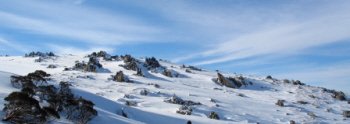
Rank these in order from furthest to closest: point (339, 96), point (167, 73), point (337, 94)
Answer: point (337, 94), point (339, 96), point (167, 73)

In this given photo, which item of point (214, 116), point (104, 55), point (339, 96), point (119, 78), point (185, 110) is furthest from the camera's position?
point (104, 55)

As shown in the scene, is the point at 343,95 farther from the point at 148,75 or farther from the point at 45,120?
the point at 45,120

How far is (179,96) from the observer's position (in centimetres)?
6075

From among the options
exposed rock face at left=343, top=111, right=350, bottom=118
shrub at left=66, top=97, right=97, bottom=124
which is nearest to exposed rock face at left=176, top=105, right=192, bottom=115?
shrub at left=66, top=97, right=97, bottom=124

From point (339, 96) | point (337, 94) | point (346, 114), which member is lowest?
point (346, 114)

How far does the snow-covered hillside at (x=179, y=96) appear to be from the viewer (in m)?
46.1

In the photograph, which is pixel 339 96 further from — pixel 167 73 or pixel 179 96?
pixel 179 96

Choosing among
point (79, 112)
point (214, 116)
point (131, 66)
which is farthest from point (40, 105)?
point (131, 66)

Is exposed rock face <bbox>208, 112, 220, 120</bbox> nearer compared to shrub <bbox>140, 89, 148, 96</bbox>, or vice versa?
exposed rock face <bbox>208, 112, 220, 120</bbox>

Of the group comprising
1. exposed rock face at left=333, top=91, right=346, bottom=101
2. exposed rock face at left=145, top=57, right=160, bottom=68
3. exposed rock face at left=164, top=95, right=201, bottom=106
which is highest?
exposed rock face at left=145, top=57, right=160, bottom=68

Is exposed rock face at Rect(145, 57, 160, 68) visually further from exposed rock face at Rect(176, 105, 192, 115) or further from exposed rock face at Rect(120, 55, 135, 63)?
exposed rock face at Rect(176, 105, 192, 115)

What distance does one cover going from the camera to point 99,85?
204ft

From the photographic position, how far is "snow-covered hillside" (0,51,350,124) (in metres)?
46.1

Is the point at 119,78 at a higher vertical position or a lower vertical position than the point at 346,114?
higher
